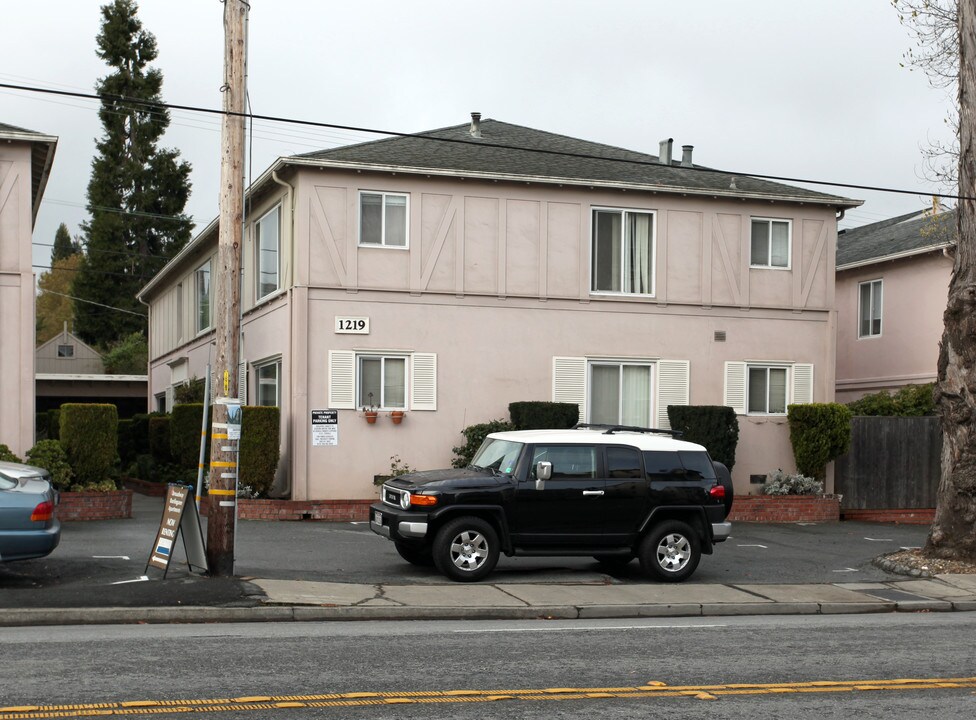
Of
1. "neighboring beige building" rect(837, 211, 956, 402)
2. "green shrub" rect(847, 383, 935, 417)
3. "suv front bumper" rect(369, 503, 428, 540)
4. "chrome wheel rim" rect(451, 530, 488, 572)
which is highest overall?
"neighboring beige building" rect(837, 211, 956, 402)

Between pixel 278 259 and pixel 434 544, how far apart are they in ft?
35.4

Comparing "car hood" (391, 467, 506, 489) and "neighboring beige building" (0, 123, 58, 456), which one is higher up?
"neighboring beige building" (0, 123, 58, 456)

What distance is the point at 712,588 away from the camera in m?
14.7

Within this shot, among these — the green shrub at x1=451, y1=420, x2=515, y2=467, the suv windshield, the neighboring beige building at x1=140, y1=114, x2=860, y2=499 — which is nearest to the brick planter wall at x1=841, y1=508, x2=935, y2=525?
the neighboring beige building at x1=140, y1=114, x2=860, y2=499

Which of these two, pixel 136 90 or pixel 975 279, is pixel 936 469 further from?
pixel 136 90

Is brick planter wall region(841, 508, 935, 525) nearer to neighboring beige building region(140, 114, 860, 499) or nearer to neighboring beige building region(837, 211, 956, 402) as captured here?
neighboring beige building region(140, 114, 860, 499)

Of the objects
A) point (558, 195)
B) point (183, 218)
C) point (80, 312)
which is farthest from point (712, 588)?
point (80, 312)

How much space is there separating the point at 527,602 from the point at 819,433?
41.5ft

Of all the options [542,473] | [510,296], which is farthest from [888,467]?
[542,473]

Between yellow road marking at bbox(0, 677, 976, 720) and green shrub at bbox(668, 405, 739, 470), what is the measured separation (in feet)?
46.8

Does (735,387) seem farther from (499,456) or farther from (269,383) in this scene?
(499,456)

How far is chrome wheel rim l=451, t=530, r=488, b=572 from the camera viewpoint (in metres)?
14.3

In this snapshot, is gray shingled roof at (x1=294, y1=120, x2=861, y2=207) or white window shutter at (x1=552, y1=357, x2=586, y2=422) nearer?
gray shingled roof at (x1=294, y1=120, x2=861, y2=207)

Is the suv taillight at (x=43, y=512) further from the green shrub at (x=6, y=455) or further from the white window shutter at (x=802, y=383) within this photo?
the white window shutter at (x=802, y=383)
